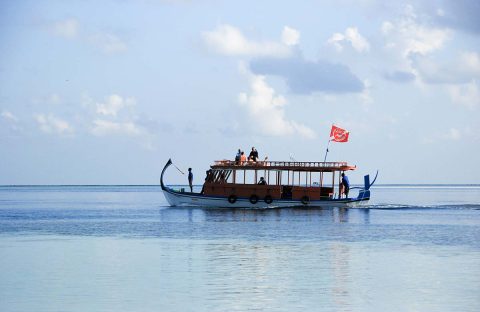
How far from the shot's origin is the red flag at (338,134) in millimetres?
62784

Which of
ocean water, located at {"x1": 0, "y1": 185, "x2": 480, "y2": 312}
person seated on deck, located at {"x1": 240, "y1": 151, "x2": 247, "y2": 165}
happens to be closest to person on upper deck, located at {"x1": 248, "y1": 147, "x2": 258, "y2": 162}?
person seated on deck, located at {"x1": 240, "y1": 151, "x2": 247, "y2": 165}

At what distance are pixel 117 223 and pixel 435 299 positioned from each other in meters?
32.9

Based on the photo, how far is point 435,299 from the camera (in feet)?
72.0

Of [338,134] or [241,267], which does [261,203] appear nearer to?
[338,134]

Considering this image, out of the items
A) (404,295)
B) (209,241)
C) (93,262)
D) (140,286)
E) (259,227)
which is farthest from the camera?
(259,227)

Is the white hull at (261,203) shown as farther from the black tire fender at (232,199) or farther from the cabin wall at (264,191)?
the cabin wall at (264,191)

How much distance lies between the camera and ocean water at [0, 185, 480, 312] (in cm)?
2170

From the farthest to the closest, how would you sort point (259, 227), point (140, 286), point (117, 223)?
1. point (117, 223)
2. point (259, 227)
3. point (140, 286)

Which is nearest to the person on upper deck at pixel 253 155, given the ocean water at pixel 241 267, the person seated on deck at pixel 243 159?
the person seated on deck at pixel 243 159

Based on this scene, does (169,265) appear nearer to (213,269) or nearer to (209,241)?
→ (213,269)

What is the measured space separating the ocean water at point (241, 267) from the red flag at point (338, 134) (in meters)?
14.5

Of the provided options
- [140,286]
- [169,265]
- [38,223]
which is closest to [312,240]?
[169,265]

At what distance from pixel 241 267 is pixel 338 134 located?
36.0m

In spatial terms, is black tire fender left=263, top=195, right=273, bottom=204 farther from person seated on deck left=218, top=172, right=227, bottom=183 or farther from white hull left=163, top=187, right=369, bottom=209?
person seated on deck left=218, top=172, right=227, bottom=183
